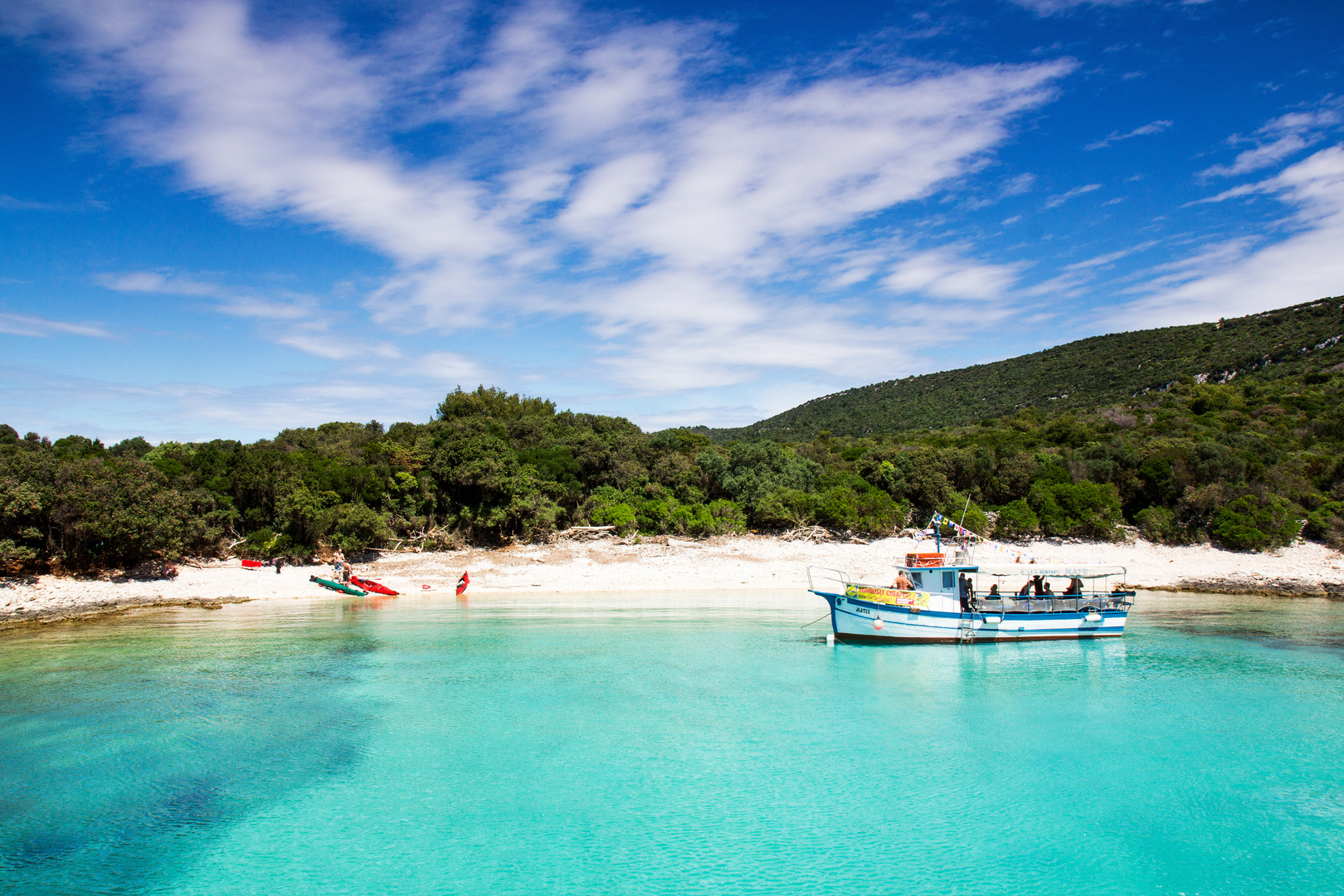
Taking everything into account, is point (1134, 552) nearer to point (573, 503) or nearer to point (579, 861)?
point (573, 503)

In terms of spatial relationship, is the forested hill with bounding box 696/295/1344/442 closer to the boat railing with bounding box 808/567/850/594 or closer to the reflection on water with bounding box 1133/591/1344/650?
the reflection on water with bounding box 1133/591/1344/650

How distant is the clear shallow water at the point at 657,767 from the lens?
9508mm

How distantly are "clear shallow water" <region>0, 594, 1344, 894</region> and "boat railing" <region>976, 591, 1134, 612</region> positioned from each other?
207 cm

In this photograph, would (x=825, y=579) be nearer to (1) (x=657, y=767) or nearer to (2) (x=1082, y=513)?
(2) (x=1082, y=513)

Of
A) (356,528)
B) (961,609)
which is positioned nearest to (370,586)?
(356,528)

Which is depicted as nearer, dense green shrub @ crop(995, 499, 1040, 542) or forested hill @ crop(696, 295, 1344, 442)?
dense green shrub @ crop(995, 499, 1040, 542)

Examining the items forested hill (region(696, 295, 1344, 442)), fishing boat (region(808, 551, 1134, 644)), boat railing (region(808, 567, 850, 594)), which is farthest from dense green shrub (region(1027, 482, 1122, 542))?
forested hill (region(696, 295, 1344, 442))

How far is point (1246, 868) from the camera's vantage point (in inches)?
379

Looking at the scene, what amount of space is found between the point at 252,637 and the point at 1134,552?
4119 centimetres

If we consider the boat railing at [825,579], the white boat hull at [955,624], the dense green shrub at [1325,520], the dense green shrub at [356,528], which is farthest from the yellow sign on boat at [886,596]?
the dense green shrub at [1325,520]

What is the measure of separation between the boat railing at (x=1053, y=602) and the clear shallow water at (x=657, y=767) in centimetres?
207

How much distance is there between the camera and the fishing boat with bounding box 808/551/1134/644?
23016 mm

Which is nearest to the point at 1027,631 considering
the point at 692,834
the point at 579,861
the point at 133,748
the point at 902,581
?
the point at 902,581

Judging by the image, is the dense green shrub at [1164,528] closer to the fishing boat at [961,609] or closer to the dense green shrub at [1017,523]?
the dense green shrub at [1017,523]
